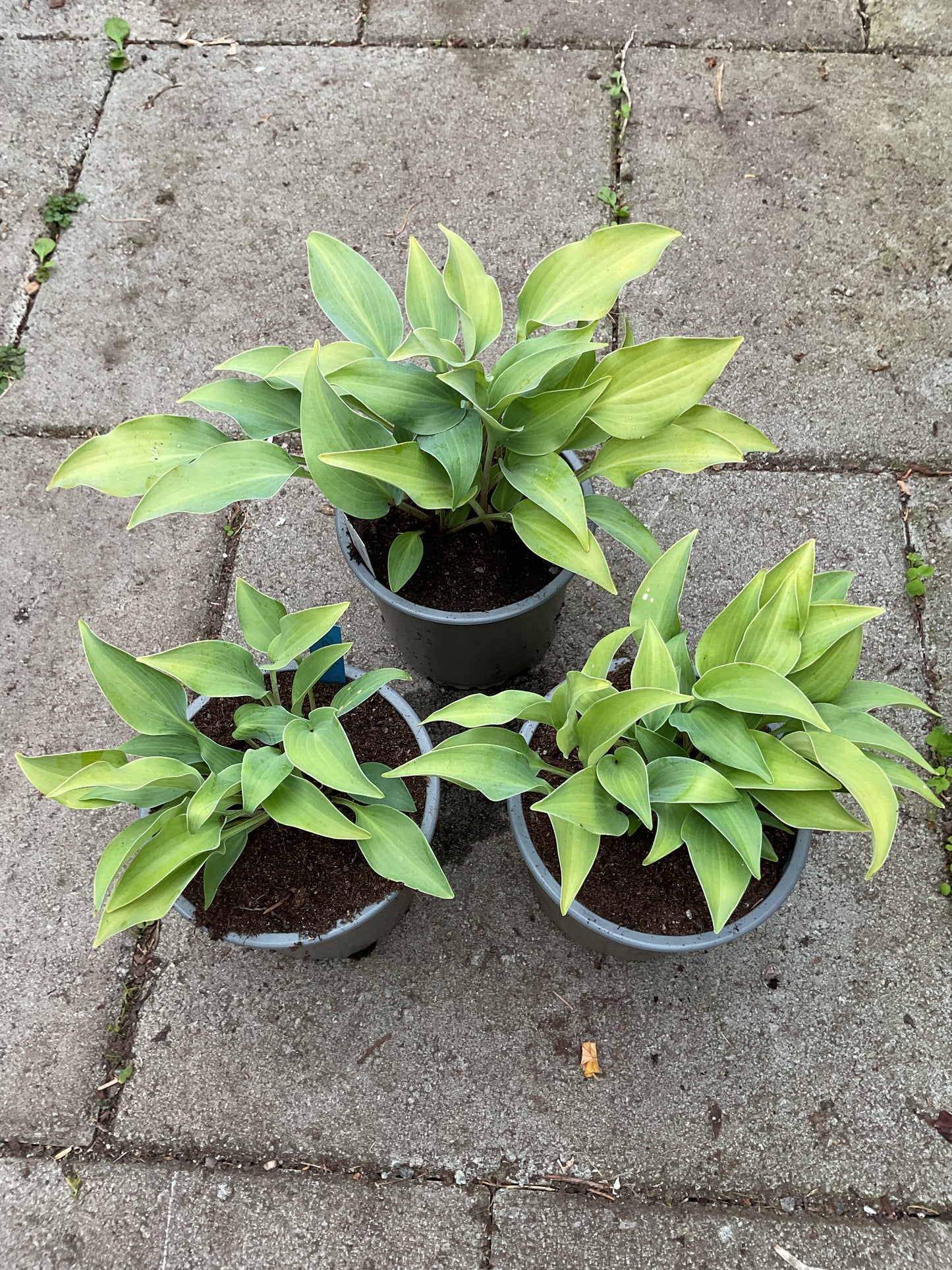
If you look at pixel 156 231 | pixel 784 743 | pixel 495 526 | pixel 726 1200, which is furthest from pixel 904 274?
pixel 726 1200

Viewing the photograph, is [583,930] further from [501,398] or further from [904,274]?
[904,274]

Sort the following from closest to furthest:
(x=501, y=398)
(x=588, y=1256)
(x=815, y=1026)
Answer: (x=501, y=398)
(x=588, y=1256)
(x=815, y=1026)

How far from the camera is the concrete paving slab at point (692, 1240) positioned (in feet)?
5.27

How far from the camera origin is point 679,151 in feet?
9.00

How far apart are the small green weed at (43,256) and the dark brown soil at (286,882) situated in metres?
1.78

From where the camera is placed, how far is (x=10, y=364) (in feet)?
8.31

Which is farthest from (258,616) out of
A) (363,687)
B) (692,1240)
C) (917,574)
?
(917,574)

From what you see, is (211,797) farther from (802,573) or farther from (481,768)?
(802,573)

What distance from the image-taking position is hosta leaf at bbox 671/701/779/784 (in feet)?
4.17

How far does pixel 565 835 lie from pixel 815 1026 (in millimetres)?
883

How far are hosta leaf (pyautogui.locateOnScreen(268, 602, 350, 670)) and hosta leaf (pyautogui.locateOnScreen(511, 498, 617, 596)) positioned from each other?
371mm

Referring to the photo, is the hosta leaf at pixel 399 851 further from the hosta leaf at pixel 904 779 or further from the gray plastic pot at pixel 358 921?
the hosta leaf at pixel 904 779

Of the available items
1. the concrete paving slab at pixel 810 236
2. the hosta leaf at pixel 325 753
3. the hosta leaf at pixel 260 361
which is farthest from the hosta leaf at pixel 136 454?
the concrete paving slab at pixel 810 236

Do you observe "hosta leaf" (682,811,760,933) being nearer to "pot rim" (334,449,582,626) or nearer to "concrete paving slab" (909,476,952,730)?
"pot rim" (334,449,582,626)
